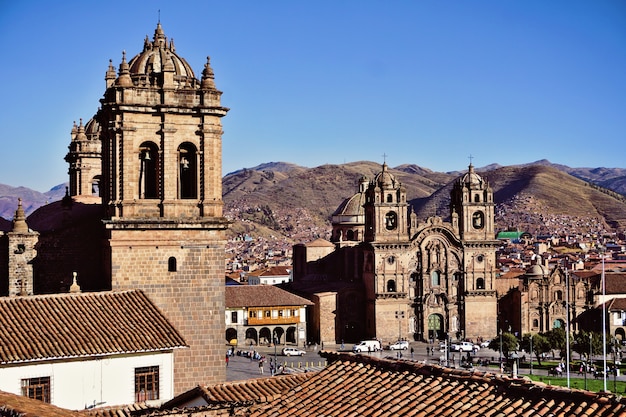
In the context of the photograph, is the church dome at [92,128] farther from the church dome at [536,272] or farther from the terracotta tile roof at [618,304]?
the terracotta tile roof at [618,304]

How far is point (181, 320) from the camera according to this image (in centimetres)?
2197

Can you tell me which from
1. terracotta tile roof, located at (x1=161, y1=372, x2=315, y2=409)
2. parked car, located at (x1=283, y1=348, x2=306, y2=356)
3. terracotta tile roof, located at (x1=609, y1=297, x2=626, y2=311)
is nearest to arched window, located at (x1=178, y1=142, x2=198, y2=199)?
terracotta tile roof, located at (x1=161, y1=372, x2=315, y2=409)

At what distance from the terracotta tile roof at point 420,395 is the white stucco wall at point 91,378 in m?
6.65

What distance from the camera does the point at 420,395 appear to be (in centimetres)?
1127


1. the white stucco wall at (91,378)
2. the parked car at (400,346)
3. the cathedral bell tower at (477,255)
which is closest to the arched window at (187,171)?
the white stucco wall at (91,378)

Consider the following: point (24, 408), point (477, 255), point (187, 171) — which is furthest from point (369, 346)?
point (24, 408)

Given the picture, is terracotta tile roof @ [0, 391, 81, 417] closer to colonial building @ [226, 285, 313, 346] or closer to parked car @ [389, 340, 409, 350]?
colonial building @ [226, 285, 313, 346]

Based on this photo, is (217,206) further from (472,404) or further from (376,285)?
(376,285)

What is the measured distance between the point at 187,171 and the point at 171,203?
1.13 metres

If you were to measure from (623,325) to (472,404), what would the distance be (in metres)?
55.2

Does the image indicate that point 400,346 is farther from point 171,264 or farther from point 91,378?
point 91,378

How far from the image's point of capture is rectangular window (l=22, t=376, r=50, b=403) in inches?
679

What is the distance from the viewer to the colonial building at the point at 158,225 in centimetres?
2180

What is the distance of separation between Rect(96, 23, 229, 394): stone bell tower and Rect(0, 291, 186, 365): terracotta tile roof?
1.84m
